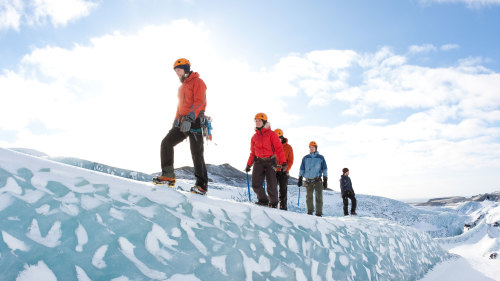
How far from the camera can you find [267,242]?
3.00 meters

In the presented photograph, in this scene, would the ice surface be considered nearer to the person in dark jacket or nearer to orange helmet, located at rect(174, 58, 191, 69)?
orange helmet, located at rect(174, 58, 191, 69)

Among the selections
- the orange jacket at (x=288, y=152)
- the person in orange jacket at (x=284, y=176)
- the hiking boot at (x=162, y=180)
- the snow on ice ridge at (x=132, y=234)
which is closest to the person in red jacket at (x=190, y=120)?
the hiking boot at (x=162, y=180)

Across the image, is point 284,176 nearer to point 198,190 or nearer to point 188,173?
point 198,190

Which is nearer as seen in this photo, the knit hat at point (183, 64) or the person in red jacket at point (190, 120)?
the person in red jacket at point (190, 120)

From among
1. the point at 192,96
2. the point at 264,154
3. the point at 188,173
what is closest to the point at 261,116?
the point at 264,154

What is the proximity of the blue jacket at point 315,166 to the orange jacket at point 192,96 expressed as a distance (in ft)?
15.2

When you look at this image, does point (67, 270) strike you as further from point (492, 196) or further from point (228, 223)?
point (492, 196)

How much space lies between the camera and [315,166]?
26.3 feet

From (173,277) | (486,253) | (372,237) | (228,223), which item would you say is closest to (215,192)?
(372,237)

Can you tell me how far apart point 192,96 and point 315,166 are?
15.7 ft

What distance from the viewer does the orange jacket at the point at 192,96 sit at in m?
4.05

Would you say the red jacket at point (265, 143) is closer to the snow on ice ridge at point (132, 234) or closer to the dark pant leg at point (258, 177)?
the dark pant leg at point (258, 177)

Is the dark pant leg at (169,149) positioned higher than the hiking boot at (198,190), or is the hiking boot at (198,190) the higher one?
the dark pant leg at (169,149)

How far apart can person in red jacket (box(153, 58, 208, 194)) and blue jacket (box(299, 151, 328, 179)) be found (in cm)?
450
